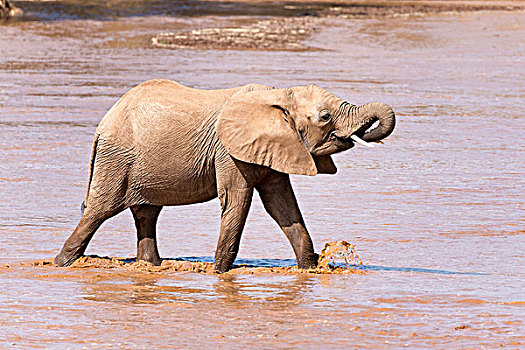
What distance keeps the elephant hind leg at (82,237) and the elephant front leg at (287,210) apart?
48.2 inches

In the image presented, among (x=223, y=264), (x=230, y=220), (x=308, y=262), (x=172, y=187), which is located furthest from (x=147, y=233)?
(x=308, y=262)

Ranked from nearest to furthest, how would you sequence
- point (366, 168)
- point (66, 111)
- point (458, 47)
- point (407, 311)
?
point (407, 311) → point (366, 168) → point (66, 111) → point (458, 47)

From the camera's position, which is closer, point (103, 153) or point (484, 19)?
point (103, 153)

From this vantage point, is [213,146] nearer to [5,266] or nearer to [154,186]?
[154,186]

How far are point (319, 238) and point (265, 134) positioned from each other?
2.11m

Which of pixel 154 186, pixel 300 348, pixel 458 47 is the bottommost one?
pixel 300 348

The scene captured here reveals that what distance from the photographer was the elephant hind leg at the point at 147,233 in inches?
362

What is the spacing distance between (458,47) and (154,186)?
2527 centimetres

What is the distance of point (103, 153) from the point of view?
884cm

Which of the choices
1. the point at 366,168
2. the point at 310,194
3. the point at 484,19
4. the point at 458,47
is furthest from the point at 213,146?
the point at 484,19

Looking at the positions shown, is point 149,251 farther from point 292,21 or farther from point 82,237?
point 292,21

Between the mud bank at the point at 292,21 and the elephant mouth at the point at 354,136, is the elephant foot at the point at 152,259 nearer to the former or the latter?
the elephant mouth at the point at 354,136

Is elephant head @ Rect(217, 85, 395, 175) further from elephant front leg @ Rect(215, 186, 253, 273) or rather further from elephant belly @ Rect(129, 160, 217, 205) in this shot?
elephant belly @ Rect(129, 160, 217, 205)

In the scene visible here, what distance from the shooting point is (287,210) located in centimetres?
876
